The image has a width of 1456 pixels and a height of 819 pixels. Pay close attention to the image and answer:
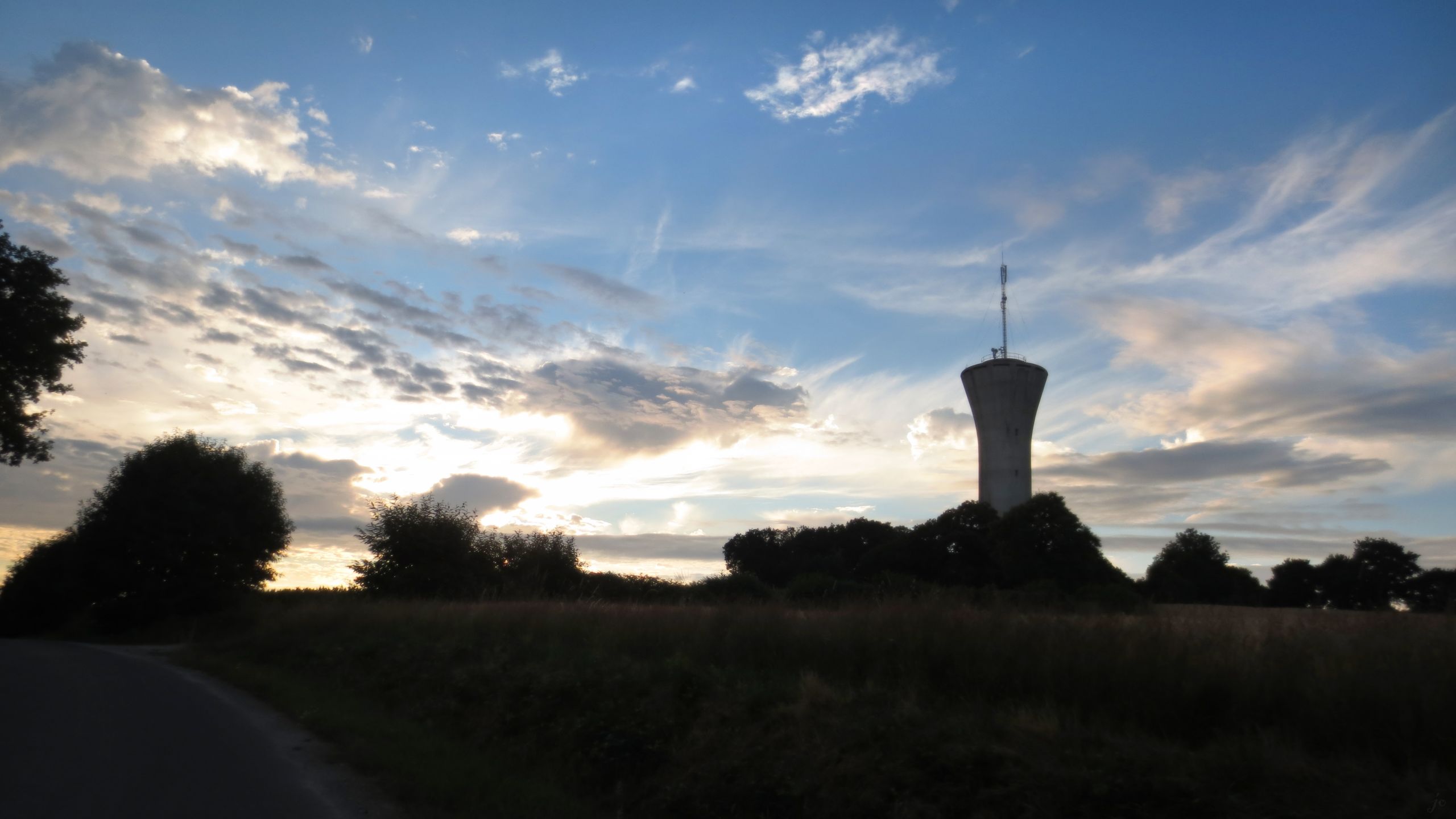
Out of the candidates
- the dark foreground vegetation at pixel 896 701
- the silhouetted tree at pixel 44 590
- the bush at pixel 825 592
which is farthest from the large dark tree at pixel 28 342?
the silhouetted tree at pixel 44 590

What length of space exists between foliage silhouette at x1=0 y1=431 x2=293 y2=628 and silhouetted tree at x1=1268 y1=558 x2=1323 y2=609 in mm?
43513

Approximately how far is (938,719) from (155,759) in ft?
26.1

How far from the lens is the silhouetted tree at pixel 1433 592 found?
356 inches

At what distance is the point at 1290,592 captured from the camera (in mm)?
26516

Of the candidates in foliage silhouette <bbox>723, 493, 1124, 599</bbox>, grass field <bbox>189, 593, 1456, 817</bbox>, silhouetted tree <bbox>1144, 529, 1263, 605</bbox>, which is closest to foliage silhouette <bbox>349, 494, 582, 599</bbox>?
foliage silhouette <bbox>723, 493, 1124, 599</bbox>

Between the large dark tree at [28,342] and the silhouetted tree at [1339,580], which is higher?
the large dark tree at [28,342]

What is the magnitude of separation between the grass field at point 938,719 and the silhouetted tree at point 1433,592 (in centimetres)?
89

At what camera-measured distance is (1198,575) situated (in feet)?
180

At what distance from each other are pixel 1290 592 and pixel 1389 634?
22520 mm

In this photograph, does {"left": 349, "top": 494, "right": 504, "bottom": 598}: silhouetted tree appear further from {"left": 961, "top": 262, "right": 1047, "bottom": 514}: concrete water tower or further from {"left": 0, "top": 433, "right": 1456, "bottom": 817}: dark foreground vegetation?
{"left": 961, "top": 262, "right": 1047, "bottom": 514}: concrete water tower

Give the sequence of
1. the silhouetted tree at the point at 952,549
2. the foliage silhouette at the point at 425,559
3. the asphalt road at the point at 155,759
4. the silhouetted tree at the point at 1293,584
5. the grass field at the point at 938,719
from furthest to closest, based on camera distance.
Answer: the silhouetted tree at the point at 952,549
the foliage silhouette at the point at 425,559
the silhouetted tree at the point at 1293,584
the asphalt road at the point at 155,759
the grass field at the point at 938,719

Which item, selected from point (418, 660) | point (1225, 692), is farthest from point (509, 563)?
point (1225, 692)

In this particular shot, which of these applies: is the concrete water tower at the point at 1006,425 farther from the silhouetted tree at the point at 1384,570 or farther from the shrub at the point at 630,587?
the silhouetted tree at the point at 1384,570

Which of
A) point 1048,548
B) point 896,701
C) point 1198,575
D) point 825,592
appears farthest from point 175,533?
point 1198,575
